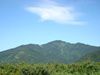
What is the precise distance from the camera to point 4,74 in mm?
17109

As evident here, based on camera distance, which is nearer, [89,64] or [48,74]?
[48,74]

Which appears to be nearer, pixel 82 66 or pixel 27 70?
pixel 27 70

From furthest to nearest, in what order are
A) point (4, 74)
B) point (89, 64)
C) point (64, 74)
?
point (89, 64) < point (64, 74) < point (4, 74)

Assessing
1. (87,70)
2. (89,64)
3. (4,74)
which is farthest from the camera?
(89,64)

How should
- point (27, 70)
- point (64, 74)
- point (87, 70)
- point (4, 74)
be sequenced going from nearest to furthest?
1. point (27, 70)
2. point (4, 74)
3. point (64, 74)
4. point (87, 70)

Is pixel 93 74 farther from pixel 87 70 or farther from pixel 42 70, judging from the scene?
pixel 42 70

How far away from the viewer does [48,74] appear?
16281mm

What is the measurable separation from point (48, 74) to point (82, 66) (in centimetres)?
936

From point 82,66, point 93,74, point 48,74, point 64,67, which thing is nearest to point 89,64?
point 82,66

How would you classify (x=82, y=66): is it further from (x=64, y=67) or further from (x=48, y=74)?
(x=48, y=74)

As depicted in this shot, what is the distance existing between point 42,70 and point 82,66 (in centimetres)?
981

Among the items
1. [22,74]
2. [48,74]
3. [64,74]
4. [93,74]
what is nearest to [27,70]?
[22,74]

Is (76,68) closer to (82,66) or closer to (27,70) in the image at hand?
(82,66)

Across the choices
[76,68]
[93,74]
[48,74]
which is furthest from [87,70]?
[48,74]
